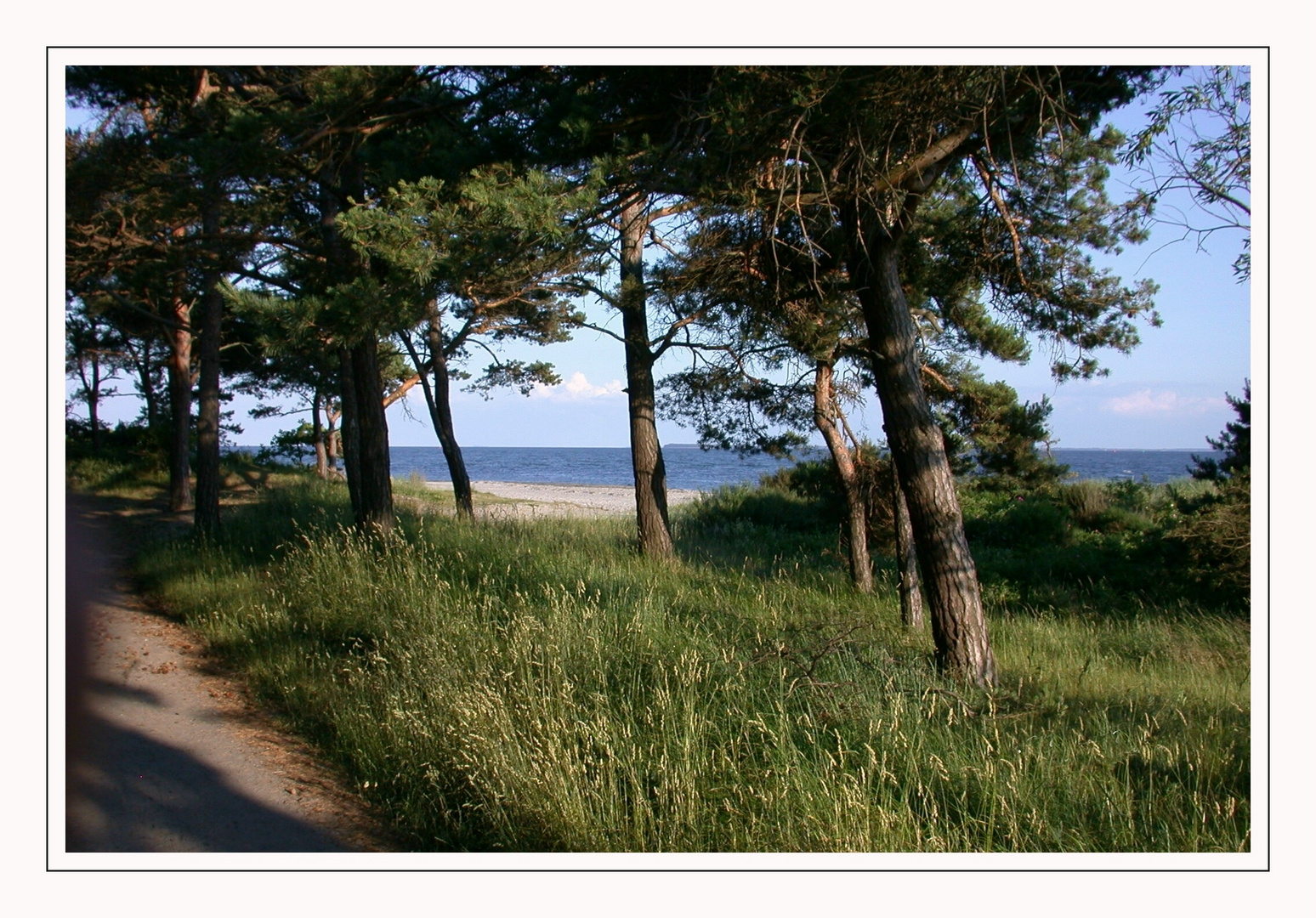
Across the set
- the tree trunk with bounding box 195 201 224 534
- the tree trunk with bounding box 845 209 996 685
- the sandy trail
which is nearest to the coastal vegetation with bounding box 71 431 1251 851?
the sandy trail

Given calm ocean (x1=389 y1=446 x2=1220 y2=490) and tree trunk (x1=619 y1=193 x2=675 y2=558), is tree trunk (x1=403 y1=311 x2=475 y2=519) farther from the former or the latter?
calm ocean (x1=389 y1=446 x2=1220 y2=490)

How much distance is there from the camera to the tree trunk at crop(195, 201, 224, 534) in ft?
41.4

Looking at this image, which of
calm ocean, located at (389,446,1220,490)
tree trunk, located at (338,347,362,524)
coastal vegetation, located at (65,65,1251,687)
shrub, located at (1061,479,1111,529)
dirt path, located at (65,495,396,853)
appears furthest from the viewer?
calm ocean, located at (389,446,1220,490)

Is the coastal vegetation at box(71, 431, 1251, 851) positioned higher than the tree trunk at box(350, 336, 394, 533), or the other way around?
the tree trunk at box(350, 336, 394, 533)

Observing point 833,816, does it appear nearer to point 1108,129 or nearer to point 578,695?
point 578,695

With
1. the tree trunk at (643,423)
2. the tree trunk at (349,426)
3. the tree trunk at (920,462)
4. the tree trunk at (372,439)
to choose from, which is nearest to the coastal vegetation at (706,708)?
the tree trunk at (920,462)

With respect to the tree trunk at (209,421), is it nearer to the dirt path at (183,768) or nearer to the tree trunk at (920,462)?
the dirt path at (183,768)

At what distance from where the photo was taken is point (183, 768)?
482 cm

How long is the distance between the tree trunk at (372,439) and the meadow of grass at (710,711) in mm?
1675

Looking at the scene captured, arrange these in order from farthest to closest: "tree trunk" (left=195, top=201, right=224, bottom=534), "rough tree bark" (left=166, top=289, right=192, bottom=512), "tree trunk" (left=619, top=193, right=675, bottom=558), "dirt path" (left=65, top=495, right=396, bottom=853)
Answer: "rough tree bark" (left=166, top=289, right=192, bottom=512) < "tree trunk" (left=195, top=201, right=224, bottom=534) < "tree trunk" (left=619, top=193, right=675, bottom=558) < "dirt path" (left=65, top=495, right=396, bottom=853)

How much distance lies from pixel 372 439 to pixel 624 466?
6577 centimetres

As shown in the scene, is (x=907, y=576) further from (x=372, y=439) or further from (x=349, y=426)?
(x=349, y=426)

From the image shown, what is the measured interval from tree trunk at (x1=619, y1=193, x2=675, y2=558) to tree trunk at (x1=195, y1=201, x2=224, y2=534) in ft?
20.0
